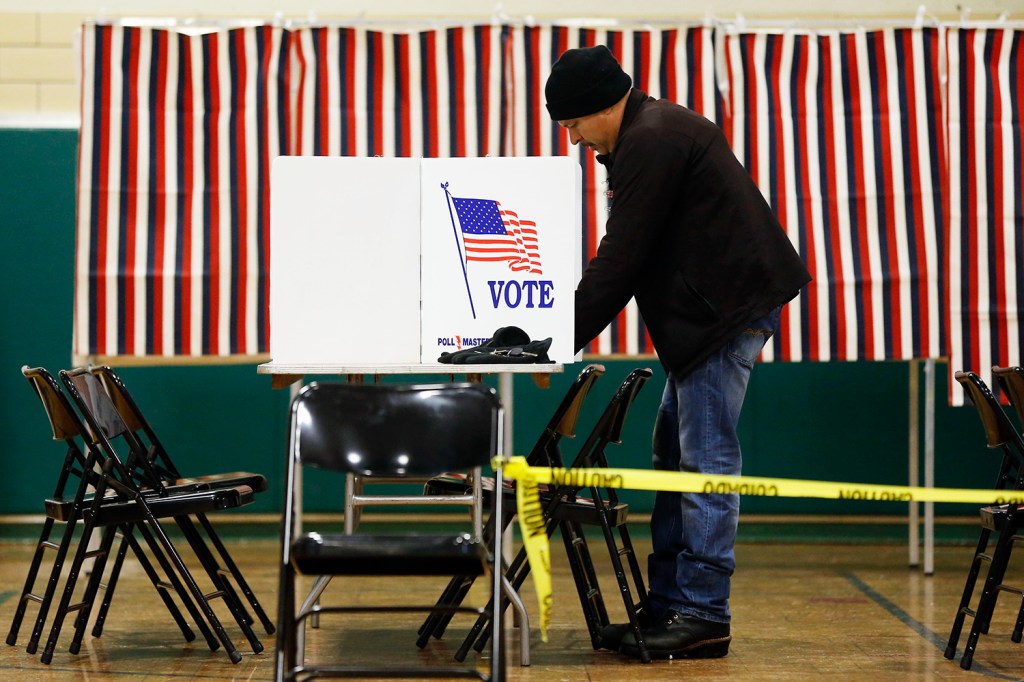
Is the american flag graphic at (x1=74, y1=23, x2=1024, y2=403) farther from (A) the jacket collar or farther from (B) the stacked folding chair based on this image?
(A) the jacket collar

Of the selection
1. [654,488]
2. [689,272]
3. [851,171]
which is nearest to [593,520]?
[689,272]

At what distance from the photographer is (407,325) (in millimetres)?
3453

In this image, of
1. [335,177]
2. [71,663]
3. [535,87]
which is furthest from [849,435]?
[71,663]

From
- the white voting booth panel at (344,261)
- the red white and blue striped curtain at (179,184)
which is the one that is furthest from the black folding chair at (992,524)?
the red white and blue striped curtain at (179,184)

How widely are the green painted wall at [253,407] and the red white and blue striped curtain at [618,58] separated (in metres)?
1.09

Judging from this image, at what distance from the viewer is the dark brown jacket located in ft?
11.3

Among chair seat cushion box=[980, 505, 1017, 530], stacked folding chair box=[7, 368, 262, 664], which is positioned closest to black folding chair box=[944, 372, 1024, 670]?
chair seat cushion box=[980, 505, 1017, 530]

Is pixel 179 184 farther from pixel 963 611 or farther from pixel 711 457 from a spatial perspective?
pixel 963 611

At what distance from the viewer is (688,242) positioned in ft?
11.6

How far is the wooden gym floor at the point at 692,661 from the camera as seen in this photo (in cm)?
354

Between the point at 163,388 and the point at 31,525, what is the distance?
952 mm

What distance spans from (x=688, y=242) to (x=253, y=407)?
3.15 metres

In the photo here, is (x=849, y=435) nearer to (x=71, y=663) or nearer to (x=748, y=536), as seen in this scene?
(x=748, y=536)

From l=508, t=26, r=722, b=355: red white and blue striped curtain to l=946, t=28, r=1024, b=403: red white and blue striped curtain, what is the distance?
43.1 inches
